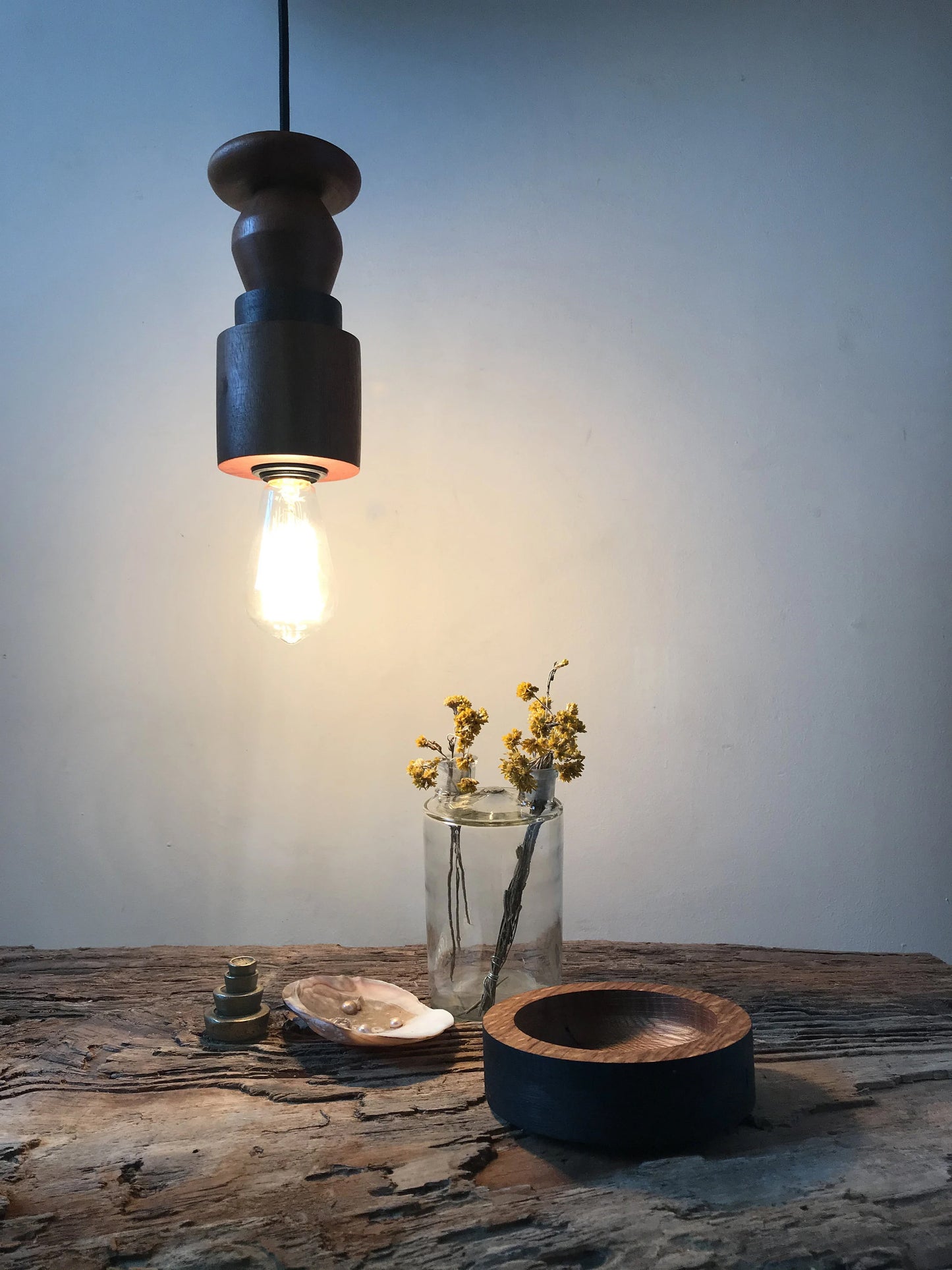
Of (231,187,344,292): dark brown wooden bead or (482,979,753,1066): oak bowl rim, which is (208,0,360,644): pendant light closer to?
(231,187,344,292): dark brown wooden bead

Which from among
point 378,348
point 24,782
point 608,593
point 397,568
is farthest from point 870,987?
point 24,782

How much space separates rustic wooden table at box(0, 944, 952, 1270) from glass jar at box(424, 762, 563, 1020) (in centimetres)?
8

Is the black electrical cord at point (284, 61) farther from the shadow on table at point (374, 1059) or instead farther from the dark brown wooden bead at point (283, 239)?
the shadow on table at point (374, 1059)

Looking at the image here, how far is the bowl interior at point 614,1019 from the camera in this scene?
31.4 inches

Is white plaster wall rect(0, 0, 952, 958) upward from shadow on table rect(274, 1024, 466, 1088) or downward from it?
upward

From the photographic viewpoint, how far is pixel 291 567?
946mm

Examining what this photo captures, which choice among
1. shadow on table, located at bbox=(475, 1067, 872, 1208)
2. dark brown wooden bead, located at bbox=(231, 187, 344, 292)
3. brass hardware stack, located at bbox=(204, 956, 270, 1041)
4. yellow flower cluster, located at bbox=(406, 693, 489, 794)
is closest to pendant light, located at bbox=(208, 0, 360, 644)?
dark brown wooden bead, located at bbox=(231, 187, 344, 292)

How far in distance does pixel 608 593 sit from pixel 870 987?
0.67m

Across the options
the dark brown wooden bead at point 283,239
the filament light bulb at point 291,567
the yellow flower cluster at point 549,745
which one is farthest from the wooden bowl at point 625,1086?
the dark brown wooden bead at point 283,239

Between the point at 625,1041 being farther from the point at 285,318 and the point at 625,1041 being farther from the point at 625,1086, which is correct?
the point at 285,318

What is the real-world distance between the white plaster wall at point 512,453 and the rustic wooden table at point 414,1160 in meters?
0.54

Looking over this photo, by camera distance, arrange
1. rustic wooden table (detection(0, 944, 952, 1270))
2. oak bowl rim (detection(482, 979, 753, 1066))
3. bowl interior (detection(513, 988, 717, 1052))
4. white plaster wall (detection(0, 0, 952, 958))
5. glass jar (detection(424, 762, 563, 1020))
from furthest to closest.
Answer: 1. white plaster wall (detection(0, 0, 952, 958))
2. glass jar (detection(424, 762, 563, 1020))
3. bowl interior (detection(513, 988, 717, 1052))
4. oak bowl rim (detection(482, 979, 753, 1066))
5. rustic wooden table (detection(0, 944, 952, 1270))

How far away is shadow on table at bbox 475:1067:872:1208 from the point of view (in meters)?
0.63

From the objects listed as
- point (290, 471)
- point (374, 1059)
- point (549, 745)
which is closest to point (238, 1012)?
point (374, 1059)
